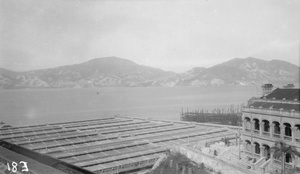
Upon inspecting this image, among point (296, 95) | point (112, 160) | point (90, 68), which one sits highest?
point (90, 68)

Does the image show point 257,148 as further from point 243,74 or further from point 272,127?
point 243,74

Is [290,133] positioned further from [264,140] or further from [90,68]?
[90,68]

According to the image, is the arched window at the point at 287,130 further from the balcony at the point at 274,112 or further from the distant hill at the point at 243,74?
the distant hill at the point at 243,74

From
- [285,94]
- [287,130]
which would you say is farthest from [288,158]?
[285,94]

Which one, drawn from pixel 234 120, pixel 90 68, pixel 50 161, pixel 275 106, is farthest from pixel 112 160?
pixel 90 68

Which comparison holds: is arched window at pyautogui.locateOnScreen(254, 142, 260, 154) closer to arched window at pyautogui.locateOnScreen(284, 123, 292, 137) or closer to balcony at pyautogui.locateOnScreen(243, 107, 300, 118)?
balcony at pyautogui.locateOnScreen(243, 107, 300, 118)

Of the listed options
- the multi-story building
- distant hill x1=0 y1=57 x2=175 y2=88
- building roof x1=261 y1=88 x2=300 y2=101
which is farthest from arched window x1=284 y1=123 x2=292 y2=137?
distant hill x1=0 y1=57 x2=175 y2=88
